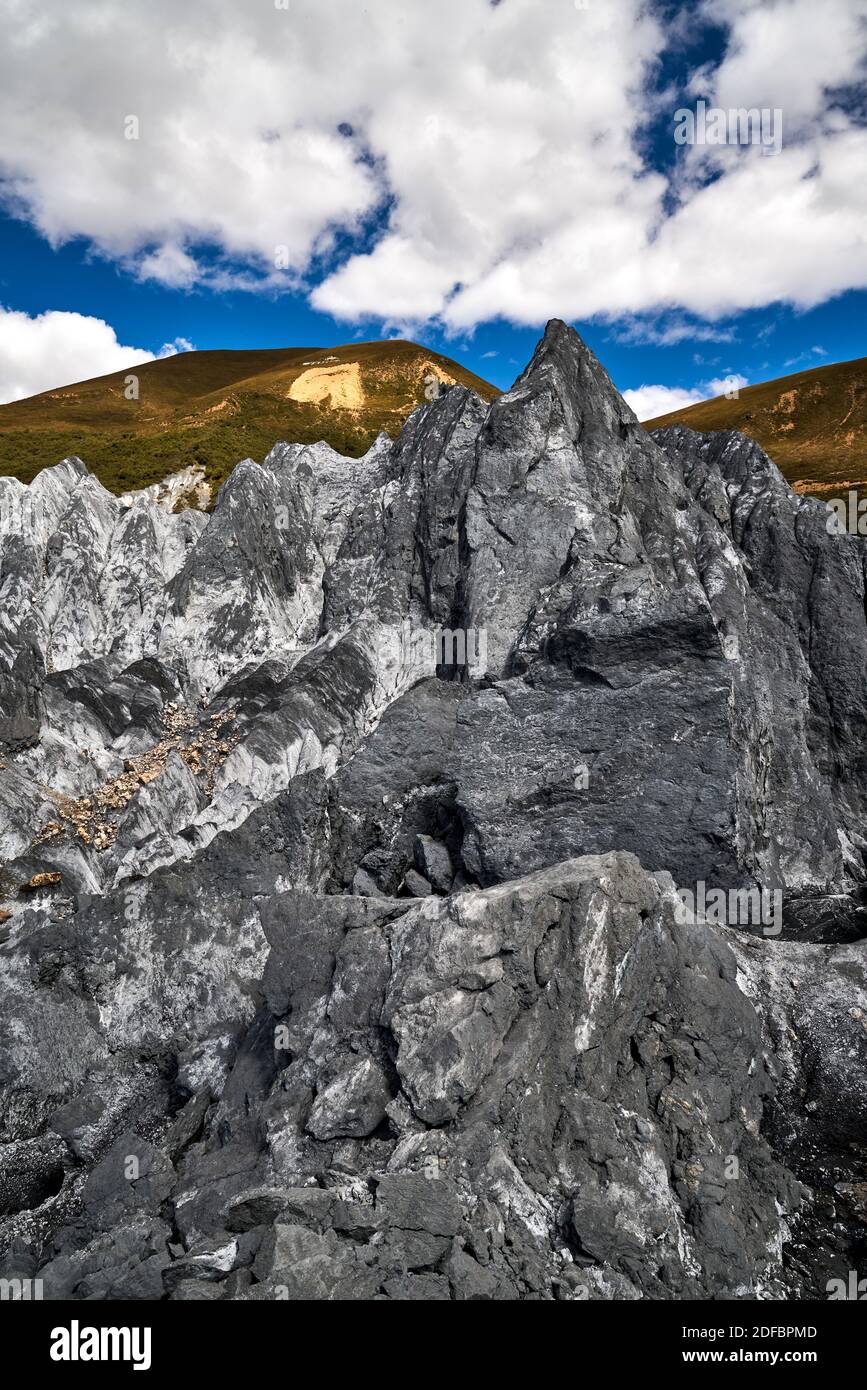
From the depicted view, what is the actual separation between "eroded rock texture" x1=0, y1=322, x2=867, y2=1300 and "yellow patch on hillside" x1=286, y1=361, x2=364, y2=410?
45036mm

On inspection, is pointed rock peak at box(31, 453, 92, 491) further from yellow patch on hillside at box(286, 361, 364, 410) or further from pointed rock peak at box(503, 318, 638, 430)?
yellow patch on hillside at box(286, 361, 364, 410)

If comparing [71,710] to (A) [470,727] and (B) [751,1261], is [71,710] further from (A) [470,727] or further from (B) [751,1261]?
(B) [751,1261]

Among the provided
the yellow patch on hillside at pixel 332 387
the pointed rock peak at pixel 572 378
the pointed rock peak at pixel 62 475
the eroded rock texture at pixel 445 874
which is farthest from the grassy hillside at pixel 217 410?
the pointed rock peak at pixel 572 378

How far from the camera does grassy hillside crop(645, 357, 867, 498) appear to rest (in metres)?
95.2

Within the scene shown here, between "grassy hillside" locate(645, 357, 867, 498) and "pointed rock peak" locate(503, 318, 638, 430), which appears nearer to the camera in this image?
"pointed rock peak" locate(503, 318, 638, 430)

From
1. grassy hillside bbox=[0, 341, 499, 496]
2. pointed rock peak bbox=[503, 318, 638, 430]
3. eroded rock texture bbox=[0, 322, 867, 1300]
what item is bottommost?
eroded rock texture bbox=[0, 322, 867, 1300]

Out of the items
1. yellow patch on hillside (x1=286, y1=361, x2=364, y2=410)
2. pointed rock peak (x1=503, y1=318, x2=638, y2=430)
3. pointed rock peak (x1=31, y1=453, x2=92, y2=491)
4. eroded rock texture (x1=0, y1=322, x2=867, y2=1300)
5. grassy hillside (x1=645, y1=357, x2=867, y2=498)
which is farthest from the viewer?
grassy hillside (x1=645, y1=357, x2=867, y2=498)

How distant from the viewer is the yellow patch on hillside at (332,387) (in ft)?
267

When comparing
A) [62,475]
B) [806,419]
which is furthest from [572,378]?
[806,419]

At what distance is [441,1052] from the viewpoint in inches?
482

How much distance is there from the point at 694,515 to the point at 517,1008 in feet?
86.8

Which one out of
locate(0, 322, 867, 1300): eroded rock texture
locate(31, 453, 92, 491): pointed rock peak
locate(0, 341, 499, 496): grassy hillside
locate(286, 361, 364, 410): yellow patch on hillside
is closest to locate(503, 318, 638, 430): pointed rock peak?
locate(0, 322, 867, 1300): eroded rock texture

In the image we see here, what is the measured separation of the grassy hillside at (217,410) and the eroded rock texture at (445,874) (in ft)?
A: 47.4

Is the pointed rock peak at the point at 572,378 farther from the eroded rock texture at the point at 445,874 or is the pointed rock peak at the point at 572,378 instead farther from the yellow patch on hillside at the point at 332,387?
the yellow patch on hillside at the point at 332,387
